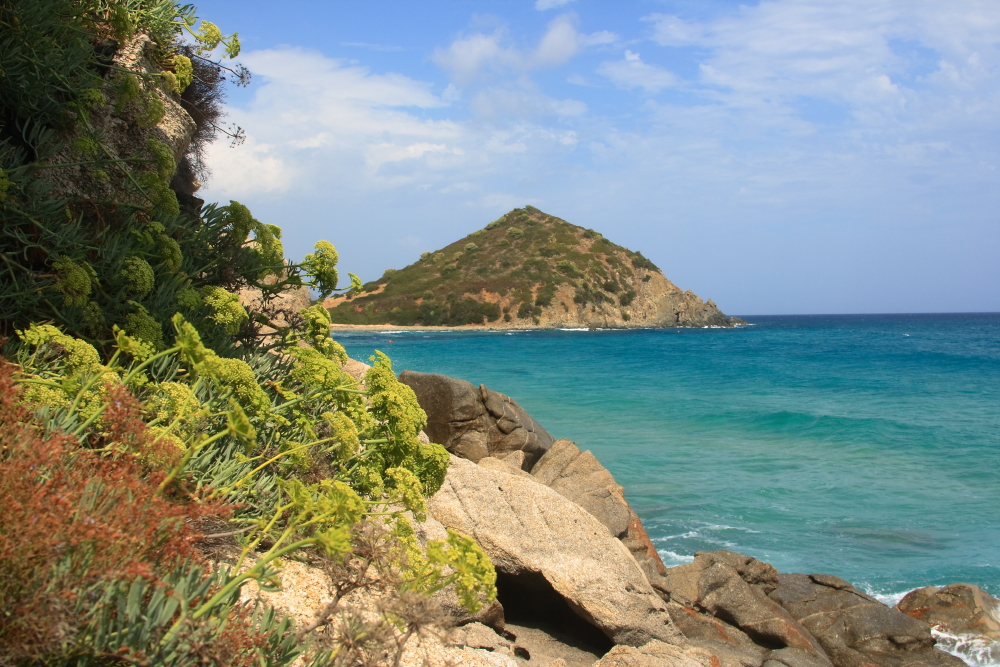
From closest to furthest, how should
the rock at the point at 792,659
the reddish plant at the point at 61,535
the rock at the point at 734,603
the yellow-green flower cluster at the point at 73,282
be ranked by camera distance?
the reddish plant at the point at 61,535
the yellow-green flower cluster at the point at 73,282
the rock at the point at 792,659
the rock at the point at 734,603

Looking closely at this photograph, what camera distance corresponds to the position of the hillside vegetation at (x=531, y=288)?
8869cm

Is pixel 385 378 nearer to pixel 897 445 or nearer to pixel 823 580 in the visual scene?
pixel 823 580

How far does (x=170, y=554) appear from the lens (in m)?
2.44

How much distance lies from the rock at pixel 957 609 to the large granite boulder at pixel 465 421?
599cm

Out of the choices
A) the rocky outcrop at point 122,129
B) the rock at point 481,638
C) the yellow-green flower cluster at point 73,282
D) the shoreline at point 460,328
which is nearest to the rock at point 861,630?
the rock at point 481,638

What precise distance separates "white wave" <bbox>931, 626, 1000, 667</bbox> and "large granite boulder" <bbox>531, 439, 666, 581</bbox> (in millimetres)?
3415

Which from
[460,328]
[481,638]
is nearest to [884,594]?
[481,638]

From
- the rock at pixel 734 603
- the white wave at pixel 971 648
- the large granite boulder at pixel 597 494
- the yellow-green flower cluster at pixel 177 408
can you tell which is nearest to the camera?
the yellow-green flower cluster at pixel 177 408

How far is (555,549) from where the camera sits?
241 inches

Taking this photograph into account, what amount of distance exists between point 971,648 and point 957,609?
62 centimetres

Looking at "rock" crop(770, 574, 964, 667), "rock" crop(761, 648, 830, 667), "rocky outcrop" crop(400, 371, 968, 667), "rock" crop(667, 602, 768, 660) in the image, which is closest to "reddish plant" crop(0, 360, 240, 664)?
"rocky outcrop" crop(400, 371, 968, 667)

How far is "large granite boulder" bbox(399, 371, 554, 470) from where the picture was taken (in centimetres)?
1165

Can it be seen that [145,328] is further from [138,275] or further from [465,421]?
[465,421]

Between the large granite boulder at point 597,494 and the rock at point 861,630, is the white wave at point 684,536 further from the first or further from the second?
the rock at point 861,630
